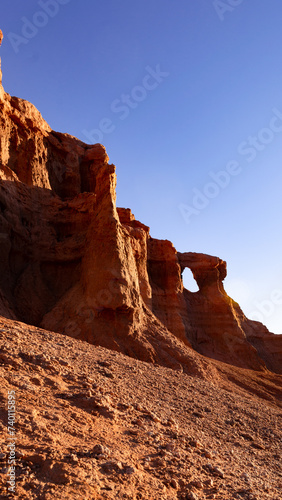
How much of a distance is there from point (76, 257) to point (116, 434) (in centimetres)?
1677

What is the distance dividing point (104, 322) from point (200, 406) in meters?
8.89

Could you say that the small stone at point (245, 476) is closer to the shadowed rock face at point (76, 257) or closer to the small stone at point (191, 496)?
the small stone at point (191, 496)

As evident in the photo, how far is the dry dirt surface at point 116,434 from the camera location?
4559 mm

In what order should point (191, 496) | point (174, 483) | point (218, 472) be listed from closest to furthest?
point (191, 496) < point (174, 483) < point (218, 472)

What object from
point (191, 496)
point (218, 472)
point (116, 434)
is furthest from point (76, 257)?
point (191, 496)

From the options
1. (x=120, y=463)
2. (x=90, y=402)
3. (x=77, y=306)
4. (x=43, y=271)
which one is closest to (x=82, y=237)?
(x=43, y=271)

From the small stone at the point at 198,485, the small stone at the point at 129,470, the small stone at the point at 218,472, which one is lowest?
the small stone at the point at 198,485

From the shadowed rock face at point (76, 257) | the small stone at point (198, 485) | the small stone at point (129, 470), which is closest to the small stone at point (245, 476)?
the small stone at point (198, 485)

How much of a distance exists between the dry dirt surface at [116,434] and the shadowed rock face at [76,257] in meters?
6.93

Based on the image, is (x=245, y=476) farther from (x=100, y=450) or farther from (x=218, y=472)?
(x=100, y=450)

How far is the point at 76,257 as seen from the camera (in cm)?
2255

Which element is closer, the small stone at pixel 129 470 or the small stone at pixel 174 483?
the small stone at pixel 129 470

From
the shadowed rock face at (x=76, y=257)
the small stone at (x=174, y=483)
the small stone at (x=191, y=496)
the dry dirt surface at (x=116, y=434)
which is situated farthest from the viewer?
the shadowed rock face at (x=76, y=257)

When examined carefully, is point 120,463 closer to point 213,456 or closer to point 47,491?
point 47,491
